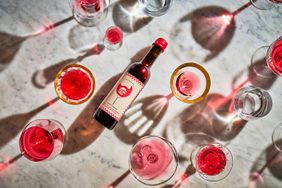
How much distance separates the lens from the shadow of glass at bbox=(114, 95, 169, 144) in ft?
3.44

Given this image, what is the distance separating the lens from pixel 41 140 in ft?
3.15

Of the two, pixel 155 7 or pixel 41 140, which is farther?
pixel 155 7

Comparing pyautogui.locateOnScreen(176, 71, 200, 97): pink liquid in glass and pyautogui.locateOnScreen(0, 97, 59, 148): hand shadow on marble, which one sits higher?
pyautogui.locateOnScreen(176, 71, 200, 97): pink liquid in glass

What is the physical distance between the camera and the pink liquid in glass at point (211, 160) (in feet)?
3.30

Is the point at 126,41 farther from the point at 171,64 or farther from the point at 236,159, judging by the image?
the point at 236,159

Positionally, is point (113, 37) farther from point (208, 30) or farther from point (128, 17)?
point (208, 30)

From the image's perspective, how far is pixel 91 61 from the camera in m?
1.05

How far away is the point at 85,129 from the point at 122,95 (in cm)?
20

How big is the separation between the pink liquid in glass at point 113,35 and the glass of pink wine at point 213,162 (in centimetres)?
44

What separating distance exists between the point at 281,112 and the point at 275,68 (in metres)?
0.17

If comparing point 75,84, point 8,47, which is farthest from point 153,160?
point 8,47

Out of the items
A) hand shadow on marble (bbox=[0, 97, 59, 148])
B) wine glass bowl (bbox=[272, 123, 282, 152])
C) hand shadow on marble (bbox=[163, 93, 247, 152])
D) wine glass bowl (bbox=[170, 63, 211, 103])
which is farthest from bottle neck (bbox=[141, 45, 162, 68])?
wine glass bowl (bbox=[272, 123, 282, 152])

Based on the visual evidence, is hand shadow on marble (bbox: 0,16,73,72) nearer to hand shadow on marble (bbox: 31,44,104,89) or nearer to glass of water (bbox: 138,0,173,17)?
hand shadow on marble (bbox: 31,44,104,89)

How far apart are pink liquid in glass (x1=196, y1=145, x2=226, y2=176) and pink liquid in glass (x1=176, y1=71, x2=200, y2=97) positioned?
190mm
